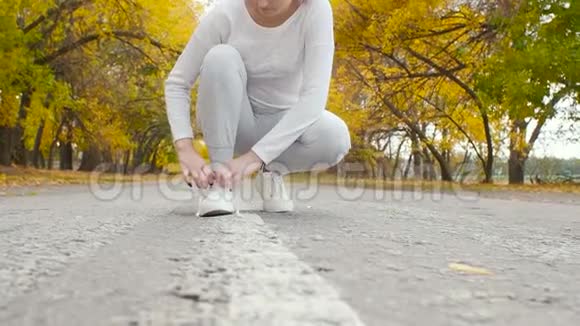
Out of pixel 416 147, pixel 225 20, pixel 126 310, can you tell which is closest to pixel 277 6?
pixel 225 20

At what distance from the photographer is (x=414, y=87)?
18.2 meters

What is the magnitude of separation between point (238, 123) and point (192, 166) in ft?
2.75

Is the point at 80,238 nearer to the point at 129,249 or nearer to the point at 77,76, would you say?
the point at 129,249

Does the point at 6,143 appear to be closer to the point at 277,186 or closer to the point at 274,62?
the point at 277,186

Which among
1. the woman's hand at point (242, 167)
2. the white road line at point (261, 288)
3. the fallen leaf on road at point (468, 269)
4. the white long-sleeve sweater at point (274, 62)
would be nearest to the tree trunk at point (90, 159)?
the white long-sleeve sweater at point (274, 62)

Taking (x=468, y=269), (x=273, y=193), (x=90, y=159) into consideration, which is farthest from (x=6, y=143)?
(x=468, y=269)

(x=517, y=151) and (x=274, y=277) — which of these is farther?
(x=517, y=151)

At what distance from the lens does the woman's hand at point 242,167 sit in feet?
10.1

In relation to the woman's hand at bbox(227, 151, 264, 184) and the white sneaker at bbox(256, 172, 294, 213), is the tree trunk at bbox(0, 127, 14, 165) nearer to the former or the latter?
the white sneaker at bbox(256, 172, 294, 213)

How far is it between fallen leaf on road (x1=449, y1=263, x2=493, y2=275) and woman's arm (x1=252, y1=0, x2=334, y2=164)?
1402 mm

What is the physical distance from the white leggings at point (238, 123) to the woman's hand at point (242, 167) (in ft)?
1.39

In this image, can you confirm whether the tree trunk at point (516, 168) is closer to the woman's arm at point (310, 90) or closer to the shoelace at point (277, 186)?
the shoelace at point (277, 186)

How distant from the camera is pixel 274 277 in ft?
5.10

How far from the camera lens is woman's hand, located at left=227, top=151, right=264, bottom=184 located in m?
3.09
